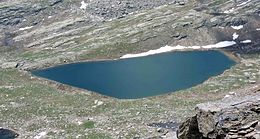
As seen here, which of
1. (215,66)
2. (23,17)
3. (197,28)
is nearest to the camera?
(215,66)

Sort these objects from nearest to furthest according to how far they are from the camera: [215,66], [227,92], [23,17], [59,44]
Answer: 1. [227,92]
2. [215,66]
3. [59,44]
4. [23,17]

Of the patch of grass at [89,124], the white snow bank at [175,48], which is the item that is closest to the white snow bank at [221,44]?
the white snow bank at [175,48]

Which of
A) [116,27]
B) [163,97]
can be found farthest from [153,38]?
[163,97]

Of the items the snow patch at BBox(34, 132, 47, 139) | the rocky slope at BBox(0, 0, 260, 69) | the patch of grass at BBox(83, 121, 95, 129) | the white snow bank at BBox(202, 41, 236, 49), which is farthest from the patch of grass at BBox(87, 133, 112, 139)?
the white snow bank at BBox(202, 41, 236, 49)

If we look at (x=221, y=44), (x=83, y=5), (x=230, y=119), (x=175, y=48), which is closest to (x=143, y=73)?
(x=175, y=48)

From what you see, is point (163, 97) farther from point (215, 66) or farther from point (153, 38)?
point (153, 38)

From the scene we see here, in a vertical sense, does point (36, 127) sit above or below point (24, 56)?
above

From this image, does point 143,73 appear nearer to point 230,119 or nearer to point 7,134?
point 7,134

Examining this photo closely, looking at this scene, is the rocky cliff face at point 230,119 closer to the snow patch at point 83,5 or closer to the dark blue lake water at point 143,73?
the dark blue lake water at point 143,73

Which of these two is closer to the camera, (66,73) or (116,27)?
(66,73)
